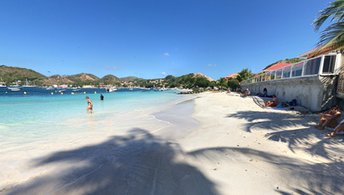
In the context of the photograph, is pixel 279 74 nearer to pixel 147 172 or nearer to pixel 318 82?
pixel 318 82

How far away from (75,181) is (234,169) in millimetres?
3567

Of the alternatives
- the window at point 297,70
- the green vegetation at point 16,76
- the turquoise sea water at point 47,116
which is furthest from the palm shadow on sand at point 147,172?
the green vegetation at point 16,76

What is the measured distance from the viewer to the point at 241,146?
591 cm

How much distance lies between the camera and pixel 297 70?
46.0 ft

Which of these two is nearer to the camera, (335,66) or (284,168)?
(284,168)

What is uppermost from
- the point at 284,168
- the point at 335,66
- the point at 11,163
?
the point at 335,66

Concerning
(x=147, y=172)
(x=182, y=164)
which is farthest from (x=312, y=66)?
(x=147, y=172)

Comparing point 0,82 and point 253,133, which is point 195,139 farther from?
point 0,82

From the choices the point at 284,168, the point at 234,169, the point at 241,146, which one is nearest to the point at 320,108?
the point at 241,146

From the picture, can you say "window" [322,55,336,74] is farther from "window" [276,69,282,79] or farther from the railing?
"window" [276,69,282,79]

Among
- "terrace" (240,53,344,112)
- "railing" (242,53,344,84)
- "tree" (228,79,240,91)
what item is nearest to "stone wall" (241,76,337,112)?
"terrace" (240,53,344,112)

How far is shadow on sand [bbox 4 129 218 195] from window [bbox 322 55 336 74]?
10037mm

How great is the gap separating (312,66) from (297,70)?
8.30ft

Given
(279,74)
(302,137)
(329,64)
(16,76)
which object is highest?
(16,76)
